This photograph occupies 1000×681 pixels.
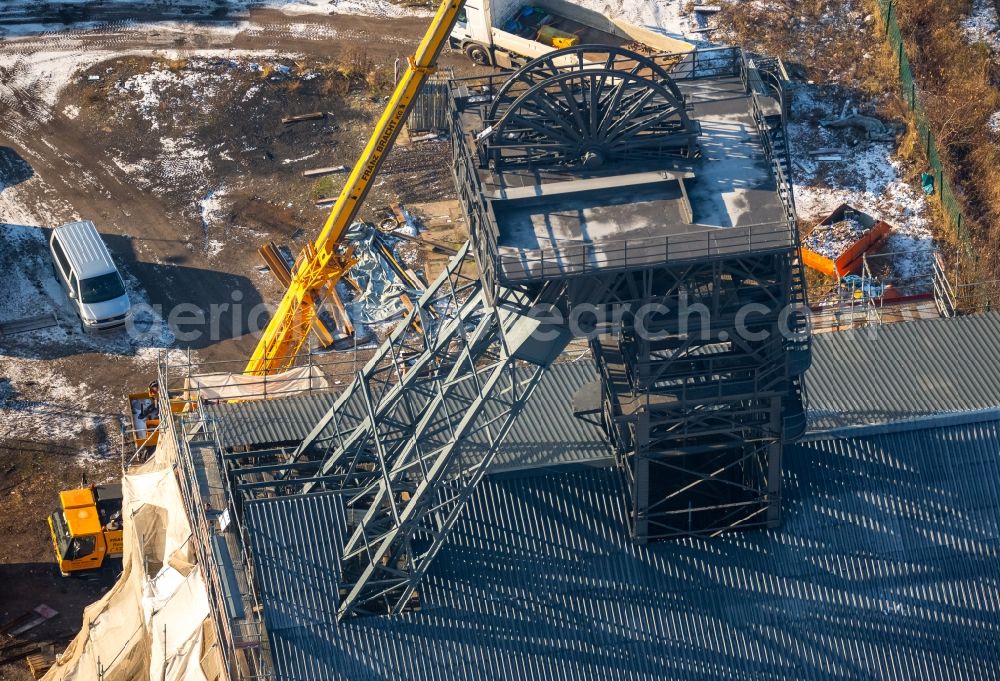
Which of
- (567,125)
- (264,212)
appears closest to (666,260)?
(567,125)

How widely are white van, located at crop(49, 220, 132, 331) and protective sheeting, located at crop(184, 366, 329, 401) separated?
653 cm

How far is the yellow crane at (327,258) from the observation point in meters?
57.3

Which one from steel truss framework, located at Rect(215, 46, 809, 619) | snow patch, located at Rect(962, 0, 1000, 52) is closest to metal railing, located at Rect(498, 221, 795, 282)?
steel truss framework, located at Rect(215, 46, 809, 619)

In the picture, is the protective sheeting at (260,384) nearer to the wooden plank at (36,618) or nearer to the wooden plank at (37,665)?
the wooden plank at (36,618)

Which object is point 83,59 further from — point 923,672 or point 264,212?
point 923,672

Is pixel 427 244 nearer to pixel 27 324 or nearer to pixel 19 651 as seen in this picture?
pixel 27 324

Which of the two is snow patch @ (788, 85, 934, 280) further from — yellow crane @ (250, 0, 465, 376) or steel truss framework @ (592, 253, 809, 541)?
steel truss framework @ (592, 253, 809, 541)

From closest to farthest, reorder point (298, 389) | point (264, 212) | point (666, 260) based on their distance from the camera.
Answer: point (666, 260) < point (298, 389) < point (264, 212)

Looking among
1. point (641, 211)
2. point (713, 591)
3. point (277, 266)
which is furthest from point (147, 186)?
point (713, 591)

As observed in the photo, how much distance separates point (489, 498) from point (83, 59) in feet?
117

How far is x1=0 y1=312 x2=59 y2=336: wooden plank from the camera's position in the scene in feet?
202

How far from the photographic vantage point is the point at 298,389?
54.8 m

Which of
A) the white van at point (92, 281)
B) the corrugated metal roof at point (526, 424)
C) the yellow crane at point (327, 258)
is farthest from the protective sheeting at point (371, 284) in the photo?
the corrugated metal roof at point (526, 424)

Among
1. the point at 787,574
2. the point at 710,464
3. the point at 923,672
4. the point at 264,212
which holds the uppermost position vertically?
the point at 264,212
